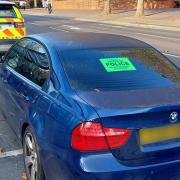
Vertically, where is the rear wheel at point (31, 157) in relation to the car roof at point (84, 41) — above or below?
below

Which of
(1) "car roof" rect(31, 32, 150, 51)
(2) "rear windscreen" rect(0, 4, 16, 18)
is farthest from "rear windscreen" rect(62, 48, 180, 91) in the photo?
(2) "rear windscreen" rect(0, 4, 16, 18)

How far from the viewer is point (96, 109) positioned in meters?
3.13

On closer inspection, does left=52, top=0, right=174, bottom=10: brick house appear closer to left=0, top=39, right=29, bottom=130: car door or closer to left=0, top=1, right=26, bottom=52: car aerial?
left=0, top=1, right=26, bottom=52: car aerial

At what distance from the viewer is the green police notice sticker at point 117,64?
3933 mm

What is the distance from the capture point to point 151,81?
3.84 m

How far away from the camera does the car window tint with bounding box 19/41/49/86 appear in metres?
3.97

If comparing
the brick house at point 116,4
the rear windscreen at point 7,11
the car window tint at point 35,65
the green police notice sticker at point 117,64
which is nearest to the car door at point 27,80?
the car window tint at point 35,65

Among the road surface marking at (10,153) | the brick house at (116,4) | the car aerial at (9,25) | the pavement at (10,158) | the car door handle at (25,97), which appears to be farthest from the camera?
the brick house at (116,4)

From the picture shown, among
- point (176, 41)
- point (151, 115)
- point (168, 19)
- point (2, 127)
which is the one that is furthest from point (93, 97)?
point (168, 19)

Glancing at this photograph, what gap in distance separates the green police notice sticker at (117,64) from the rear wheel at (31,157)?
3.20 feet

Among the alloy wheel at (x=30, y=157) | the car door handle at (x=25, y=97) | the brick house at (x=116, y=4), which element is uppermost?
the car door handle at (x=25, y=97)

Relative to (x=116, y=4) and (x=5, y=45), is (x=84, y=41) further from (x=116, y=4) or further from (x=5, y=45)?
(x=116, y=4)

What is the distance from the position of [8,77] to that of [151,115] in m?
2.39

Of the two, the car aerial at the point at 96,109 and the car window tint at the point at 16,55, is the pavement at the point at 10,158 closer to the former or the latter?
the car aerial at the point at 96,109
